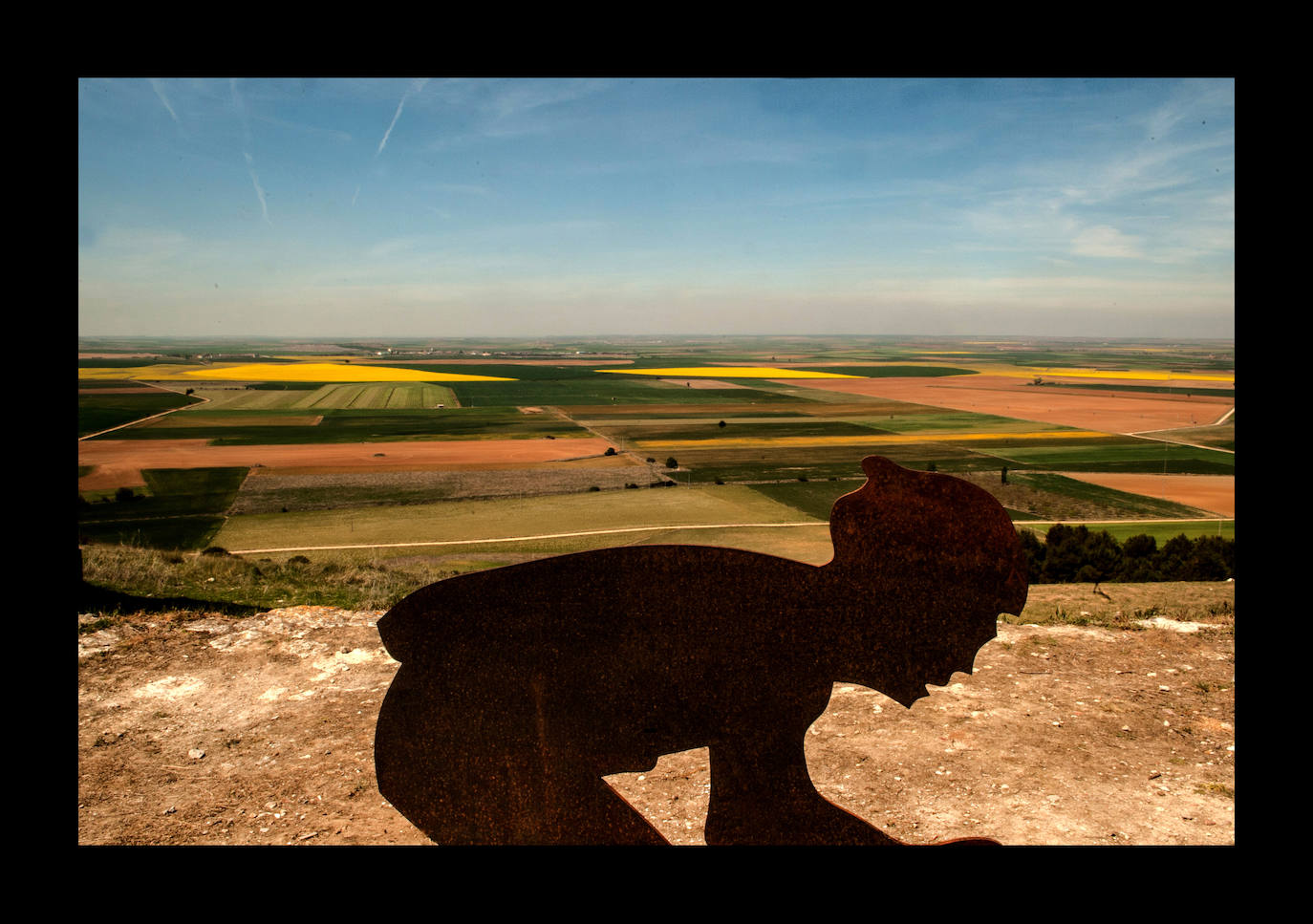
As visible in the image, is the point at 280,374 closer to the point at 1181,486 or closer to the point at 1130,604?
the point at 1181,486

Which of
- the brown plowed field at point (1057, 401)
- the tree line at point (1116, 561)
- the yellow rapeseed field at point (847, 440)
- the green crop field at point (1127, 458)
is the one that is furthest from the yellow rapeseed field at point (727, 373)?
the tree line at point (1116, 561)

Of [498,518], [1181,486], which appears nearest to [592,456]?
[498,518]

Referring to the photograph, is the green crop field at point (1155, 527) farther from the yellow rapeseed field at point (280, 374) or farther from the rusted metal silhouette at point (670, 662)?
the yellow rapeseed field at point (280, 374)

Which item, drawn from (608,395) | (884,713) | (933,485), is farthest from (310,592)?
(608,395)

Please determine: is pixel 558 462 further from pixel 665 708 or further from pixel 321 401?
pixel 321 401

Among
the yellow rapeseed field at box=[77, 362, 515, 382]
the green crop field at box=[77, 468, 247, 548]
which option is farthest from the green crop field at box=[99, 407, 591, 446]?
the yellow rapeseed field at box=[77, 362, 515, 382]

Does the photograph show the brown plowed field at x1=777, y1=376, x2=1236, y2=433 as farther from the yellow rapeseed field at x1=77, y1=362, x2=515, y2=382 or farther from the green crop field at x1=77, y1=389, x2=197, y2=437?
the green crop field at x1=77, y1=389, x2=197, y2=437
